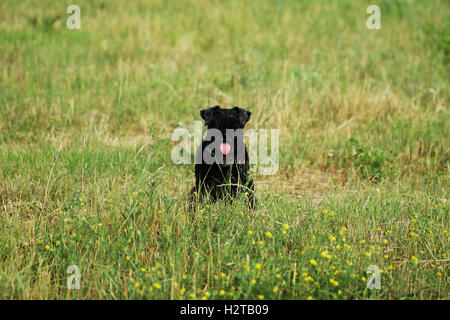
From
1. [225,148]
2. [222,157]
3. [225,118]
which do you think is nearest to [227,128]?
[225,118]

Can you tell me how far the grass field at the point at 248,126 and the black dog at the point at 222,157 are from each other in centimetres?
30

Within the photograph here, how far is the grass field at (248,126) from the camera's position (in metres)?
3.74

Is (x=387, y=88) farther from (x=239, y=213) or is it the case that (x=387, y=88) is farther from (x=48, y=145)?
(x=48, y=145)

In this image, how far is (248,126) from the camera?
7.64 meters

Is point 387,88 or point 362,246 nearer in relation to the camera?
point 362,246

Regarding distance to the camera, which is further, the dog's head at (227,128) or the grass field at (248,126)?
the dog's head at (227,128)

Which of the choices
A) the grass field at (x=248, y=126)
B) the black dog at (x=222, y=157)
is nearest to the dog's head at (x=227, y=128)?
the black dog at (x=222, y=157)

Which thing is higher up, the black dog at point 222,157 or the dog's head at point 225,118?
the dog's head at point 225,118

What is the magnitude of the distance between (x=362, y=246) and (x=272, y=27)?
889 centimetres

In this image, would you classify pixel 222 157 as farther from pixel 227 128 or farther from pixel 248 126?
pixel 248 126

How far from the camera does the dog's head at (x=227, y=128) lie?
462cm

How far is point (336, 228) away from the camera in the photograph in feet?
14.8

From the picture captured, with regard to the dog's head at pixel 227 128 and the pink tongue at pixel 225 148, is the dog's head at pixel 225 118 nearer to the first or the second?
the dog's head at pixel 227 128
